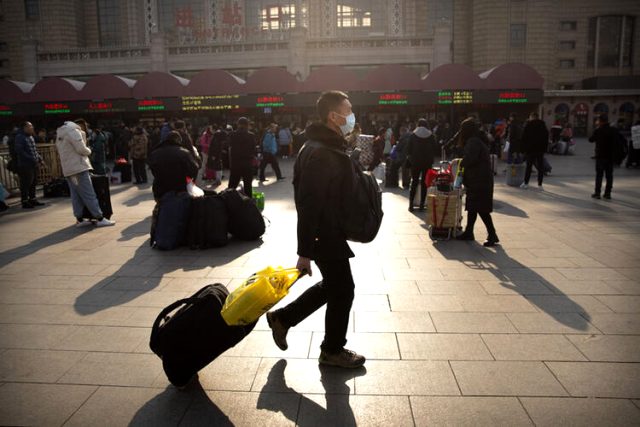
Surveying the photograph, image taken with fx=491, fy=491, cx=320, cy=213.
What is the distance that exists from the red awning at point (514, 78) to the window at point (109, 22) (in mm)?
42663

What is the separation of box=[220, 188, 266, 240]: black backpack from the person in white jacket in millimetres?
2888

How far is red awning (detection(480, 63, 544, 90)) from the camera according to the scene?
23.8 m

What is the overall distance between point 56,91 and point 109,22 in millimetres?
31149

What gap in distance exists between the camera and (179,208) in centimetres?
729

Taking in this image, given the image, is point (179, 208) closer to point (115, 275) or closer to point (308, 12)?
point (115, 275)

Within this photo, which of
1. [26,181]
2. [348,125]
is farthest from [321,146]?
[26,181]

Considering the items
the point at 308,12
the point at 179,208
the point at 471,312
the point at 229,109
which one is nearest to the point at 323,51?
the point at 229,109

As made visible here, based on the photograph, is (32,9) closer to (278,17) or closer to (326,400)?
(278,17)

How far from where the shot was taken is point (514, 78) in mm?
23797

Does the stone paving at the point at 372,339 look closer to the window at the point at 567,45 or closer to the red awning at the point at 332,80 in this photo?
the red awning at the point at 332,80

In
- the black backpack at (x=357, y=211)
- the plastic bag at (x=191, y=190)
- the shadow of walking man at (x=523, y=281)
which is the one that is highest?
the black backpack at (x=357, y=211)

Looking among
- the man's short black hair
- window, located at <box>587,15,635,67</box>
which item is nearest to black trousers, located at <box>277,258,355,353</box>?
the man's short black hair

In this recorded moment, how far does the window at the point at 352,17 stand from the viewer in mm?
48656

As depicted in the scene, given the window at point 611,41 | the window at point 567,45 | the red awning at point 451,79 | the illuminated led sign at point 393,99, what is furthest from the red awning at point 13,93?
the window at point 611,41
